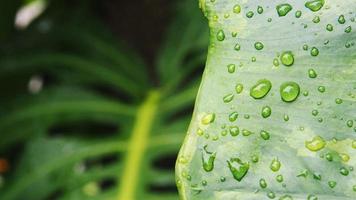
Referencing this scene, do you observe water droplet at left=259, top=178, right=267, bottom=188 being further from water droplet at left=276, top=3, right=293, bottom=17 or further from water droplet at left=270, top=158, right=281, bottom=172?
water droplet at left=276, top=3, right=293, bottom=17

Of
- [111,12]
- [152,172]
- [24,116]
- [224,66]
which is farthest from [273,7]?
[111,12]

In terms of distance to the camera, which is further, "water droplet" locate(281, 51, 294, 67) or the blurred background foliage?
the blurred background foliage

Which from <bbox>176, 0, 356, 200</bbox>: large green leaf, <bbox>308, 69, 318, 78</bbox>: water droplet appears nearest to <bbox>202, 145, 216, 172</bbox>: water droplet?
<bbox>176, 0, 356, 200</bbox>: large green leaf

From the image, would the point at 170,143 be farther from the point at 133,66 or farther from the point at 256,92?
the point at 256,92

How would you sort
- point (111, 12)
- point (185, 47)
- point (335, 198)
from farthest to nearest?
point (111, 12)
point (185, 47)
point (335, 198)

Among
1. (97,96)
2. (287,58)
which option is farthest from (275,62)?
(97,96)

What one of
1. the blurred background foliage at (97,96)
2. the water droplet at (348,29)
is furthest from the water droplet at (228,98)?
the blurred background foliage at (97,96)

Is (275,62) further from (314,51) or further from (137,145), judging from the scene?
(137,145)
